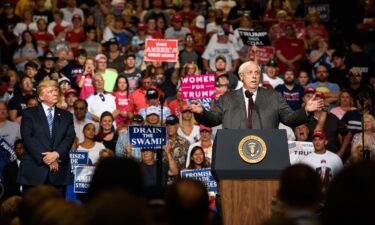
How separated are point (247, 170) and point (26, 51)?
10721 mm

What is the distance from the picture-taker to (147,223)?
4.12 metres

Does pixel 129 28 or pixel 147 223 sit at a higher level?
pixel 129 28

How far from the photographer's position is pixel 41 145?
1005cm

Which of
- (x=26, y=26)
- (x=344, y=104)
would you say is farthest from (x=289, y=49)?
(x=26, y=26)

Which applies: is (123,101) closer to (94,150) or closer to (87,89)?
(87,89)

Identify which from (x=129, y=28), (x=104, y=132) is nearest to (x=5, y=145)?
(x=104, y=132)

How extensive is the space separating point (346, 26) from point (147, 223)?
17.5m

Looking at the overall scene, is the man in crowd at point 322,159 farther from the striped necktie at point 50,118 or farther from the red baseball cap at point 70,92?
the red baseball cap at point 70,92

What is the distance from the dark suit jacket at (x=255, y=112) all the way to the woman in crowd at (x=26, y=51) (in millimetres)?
9710

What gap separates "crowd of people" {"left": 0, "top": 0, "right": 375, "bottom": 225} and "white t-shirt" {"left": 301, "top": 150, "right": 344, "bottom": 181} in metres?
0.02

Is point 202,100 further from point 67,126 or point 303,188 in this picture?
point 303,188

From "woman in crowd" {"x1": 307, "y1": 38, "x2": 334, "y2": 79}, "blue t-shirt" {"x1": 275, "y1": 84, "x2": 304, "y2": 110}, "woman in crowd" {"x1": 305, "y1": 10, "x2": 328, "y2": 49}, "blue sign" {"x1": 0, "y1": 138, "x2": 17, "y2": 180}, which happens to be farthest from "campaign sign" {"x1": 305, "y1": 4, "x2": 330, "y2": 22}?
"blue sign" {"x1": 0, "y1": 138, "x2": 17, "y2": 180}

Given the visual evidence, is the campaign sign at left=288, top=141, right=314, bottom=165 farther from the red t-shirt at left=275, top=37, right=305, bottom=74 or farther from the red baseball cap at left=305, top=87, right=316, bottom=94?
the red t-shirt at left=275, top=37, right=305, bottom=74

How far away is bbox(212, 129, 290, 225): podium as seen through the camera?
8102 millimetres
